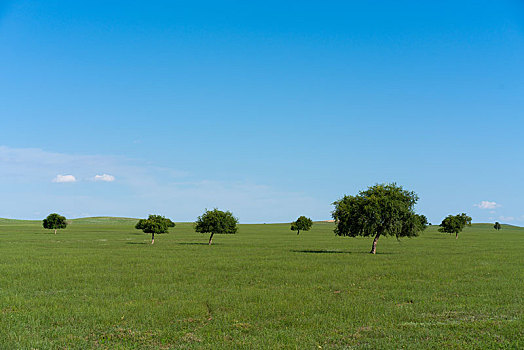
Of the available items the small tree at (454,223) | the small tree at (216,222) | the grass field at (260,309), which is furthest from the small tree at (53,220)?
the small tree at (454,223)

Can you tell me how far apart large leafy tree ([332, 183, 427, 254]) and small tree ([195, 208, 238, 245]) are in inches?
913

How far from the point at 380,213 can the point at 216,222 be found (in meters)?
30.1

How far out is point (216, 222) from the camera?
234 feet

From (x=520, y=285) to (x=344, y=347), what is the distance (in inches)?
789

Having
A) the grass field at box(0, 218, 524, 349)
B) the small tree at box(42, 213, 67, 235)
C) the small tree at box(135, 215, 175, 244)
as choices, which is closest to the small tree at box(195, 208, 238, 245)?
the small tree at box(135, 215, 175, 244)

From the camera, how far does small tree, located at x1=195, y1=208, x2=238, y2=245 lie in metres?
71.2

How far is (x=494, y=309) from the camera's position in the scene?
2033 cm

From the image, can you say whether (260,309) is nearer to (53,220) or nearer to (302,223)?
(53,220)

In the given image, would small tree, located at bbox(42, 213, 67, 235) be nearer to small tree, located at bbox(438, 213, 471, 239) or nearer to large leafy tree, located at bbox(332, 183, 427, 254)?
large leafy tree, located at bbox(332, 183, 427, 254)

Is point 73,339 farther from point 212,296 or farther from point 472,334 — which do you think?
point 472,334

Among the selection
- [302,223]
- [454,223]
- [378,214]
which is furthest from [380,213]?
[302,223]

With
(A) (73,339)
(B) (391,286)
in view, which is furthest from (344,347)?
(B) (391,286)

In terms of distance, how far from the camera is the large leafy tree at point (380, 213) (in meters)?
52.8

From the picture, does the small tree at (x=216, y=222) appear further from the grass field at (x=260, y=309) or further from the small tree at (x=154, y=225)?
the grass field at (x=260, y=309)
